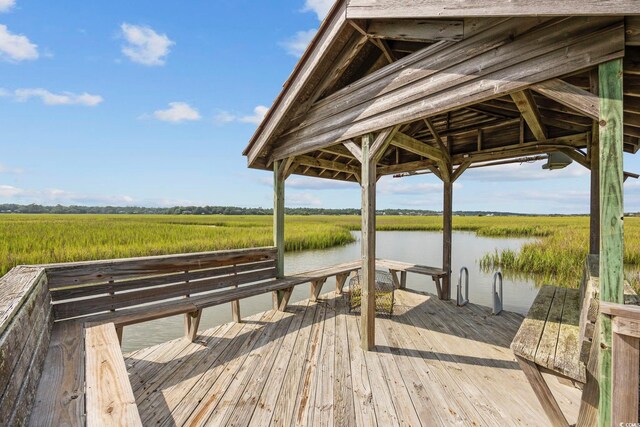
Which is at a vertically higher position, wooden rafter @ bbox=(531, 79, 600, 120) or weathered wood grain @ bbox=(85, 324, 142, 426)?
wooden rafter @ bbox=(531, 79, 600, 120)

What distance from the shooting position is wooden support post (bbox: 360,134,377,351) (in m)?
3.48

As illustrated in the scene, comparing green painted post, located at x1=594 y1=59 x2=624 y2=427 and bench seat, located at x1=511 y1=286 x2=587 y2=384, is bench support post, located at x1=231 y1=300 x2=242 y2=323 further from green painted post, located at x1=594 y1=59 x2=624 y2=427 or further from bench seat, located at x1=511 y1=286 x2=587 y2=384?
green painted post, located at x1=594 y1=59 x2=624 y2=427

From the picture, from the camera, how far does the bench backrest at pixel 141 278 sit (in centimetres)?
297

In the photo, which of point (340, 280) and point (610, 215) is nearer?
point (610, 215)

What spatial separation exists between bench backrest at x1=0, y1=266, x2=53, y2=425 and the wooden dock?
1017 mm

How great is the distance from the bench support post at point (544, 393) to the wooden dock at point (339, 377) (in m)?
0.23

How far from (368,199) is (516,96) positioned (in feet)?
5.77

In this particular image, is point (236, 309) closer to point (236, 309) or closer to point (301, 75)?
point (236, 309)

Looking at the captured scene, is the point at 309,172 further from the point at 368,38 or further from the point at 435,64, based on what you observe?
the point at 435,64

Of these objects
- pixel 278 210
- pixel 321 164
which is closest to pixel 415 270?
pixel 321 164

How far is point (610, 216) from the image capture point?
6.04 feet

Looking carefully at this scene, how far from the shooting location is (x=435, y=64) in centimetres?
288

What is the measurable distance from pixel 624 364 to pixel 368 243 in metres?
2.20

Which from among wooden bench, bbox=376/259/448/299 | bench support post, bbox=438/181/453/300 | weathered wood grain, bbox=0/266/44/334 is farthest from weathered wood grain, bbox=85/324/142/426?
bench support post, bbox=438/181/453/300
